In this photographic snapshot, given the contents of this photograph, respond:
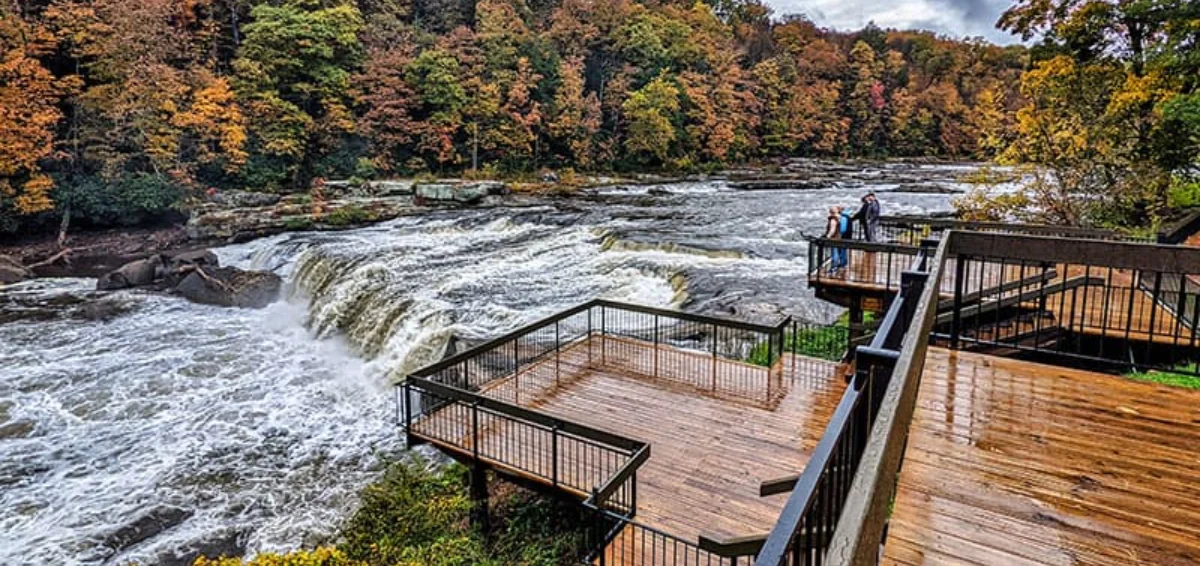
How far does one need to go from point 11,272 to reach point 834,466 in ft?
88.7

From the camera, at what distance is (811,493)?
1.98 m

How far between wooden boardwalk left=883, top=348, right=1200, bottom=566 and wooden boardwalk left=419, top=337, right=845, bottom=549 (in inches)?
93.9

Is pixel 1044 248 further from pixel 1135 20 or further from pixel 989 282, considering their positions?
pixel 1135 20

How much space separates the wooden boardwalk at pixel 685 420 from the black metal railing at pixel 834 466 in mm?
3005

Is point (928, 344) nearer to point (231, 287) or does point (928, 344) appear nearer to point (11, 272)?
point (231, 287)

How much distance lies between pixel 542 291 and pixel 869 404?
14288mm

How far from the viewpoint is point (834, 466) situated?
2.40m

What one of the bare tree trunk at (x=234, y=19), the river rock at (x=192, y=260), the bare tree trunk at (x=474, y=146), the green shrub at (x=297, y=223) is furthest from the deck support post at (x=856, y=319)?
the bare tree trunk at (x=234, y=19)

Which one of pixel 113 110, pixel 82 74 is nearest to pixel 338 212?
pixel 113 110

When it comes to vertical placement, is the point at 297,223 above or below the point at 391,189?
below

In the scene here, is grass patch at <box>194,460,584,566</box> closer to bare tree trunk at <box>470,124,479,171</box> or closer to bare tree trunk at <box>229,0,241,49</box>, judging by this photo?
bare tree trunk at <box>470,124,479,171</box>

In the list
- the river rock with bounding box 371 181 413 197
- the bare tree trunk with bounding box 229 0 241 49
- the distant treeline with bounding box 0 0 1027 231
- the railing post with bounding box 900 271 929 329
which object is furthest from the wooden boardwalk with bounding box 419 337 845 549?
the bare tree trunk with bounding box 229 0 241 49

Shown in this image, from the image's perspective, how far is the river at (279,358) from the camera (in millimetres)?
9516

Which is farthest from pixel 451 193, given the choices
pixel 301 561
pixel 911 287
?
pixel 911 287
